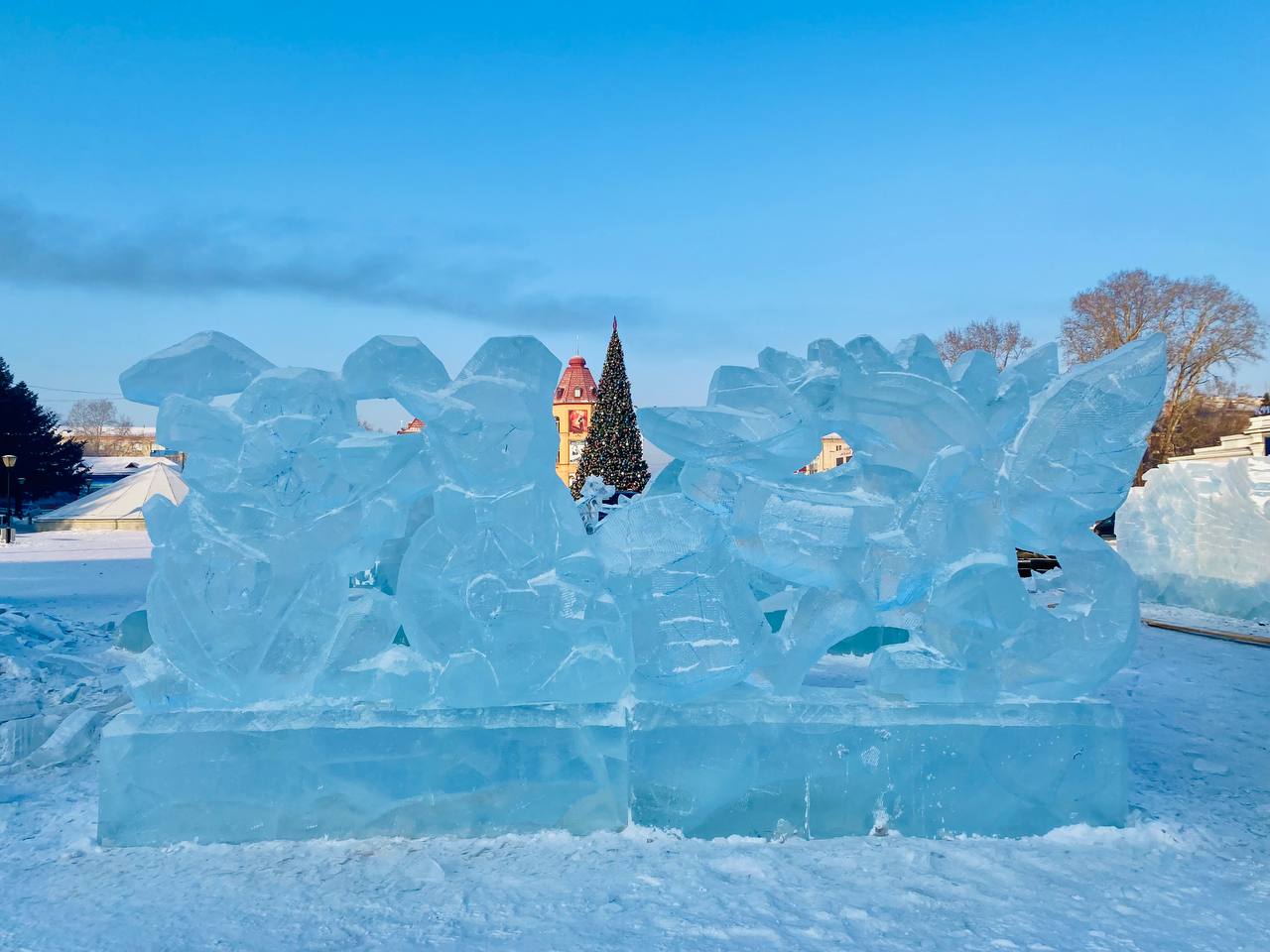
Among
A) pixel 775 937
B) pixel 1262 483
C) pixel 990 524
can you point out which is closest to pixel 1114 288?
pixel 1262 483

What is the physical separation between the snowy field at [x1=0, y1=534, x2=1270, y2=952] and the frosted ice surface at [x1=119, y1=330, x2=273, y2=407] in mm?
1803

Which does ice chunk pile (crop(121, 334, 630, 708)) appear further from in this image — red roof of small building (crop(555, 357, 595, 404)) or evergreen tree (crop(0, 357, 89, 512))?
red roof of small building (crop(555, 357, 595, 404))

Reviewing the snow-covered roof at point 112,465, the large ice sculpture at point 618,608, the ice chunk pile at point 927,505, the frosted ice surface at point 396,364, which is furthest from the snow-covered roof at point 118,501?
the ice chunk pile at point 927,505

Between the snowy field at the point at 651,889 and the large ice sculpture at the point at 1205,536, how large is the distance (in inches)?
280

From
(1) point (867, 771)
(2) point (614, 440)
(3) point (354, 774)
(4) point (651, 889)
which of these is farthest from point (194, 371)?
(2) point (614, 440)

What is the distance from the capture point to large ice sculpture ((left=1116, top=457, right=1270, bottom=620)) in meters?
9.55

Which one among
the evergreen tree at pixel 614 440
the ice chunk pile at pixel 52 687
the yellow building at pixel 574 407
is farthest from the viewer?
the yellow building at pixel 574 407

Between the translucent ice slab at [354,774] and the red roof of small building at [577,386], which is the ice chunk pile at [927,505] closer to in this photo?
the translucent ice slab at [354,774]

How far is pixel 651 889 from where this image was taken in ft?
9.39

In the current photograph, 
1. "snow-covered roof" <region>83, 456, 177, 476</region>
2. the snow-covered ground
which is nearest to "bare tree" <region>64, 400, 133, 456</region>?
"snow-covered roof" <region>83, 456, 177, 476</region>

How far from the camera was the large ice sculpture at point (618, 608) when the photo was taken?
10.9 ft

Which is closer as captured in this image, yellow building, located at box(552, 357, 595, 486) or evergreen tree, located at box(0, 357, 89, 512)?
evergreen tree, located at box(0, 357, 89, 512)

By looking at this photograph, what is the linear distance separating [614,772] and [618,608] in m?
0.65

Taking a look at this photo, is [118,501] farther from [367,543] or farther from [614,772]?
[614,772]
